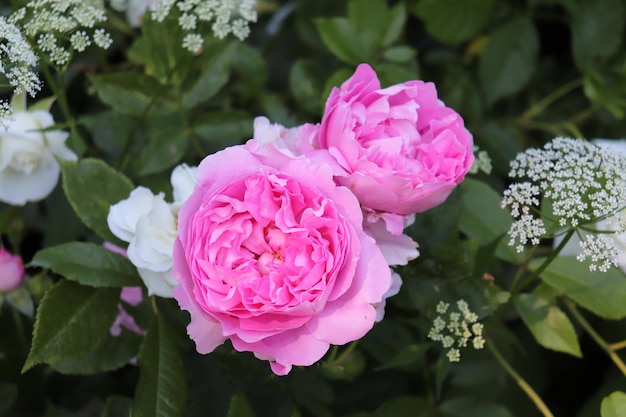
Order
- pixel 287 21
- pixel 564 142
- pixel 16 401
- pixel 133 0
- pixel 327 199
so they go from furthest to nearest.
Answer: pixel 287 21, pixel 133 0, pixel 16 401, pixel 564 142, pixel 327 199

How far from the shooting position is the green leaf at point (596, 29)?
1.10 m

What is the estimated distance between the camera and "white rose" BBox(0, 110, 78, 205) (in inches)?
31.3

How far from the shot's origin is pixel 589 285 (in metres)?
0.76

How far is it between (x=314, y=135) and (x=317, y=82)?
1.32 feet

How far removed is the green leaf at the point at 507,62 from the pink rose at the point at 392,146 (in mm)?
537

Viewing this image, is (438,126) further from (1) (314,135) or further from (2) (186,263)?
(2) (186,263)

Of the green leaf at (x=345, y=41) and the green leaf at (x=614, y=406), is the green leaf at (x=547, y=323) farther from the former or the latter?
the green leaf at (x=345, y=41)

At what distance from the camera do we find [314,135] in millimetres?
613

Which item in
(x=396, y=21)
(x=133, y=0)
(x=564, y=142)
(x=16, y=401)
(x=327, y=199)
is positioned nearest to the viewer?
(x=327, y=199)

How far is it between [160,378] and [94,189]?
198 mm

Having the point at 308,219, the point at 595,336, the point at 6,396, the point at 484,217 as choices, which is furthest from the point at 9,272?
the point at 595,336

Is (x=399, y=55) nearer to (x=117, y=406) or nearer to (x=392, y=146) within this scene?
(x=392, y=146)

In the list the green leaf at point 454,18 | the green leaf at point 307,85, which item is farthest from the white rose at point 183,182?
the green leaf at point 454,18

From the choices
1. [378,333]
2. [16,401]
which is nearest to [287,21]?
[378,333]
